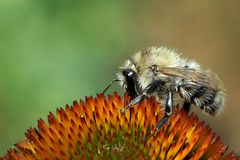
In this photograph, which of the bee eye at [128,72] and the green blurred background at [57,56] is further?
the green blurred background at [57,56]

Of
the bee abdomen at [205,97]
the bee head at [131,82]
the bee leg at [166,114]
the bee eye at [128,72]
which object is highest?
the bee eye at [128,72]

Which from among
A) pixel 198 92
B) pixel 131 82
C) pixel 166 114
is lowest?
pixel 166 114

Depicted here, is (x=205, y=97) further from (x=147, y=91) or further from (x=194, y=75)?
(x=147, y=91)

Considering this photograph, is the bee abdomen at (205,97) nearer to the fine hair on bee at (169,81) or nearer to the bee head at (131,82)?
the fine hair on bee at (169,81)

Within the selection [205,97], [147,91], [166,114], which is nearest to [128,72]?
[147,91]

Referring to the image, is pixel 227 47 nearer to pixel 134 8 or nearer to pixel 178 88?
pixel 134 8

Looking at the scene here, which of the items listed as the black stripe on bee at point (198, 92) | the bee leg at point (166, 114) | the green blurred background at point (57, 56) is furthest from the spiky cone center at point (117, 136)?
the green blurred background at point (57, 56)

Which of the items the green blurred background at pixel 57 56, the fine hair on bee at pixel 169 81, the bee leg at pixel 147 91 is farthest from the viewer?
the green blurred background at pixel 57 56
